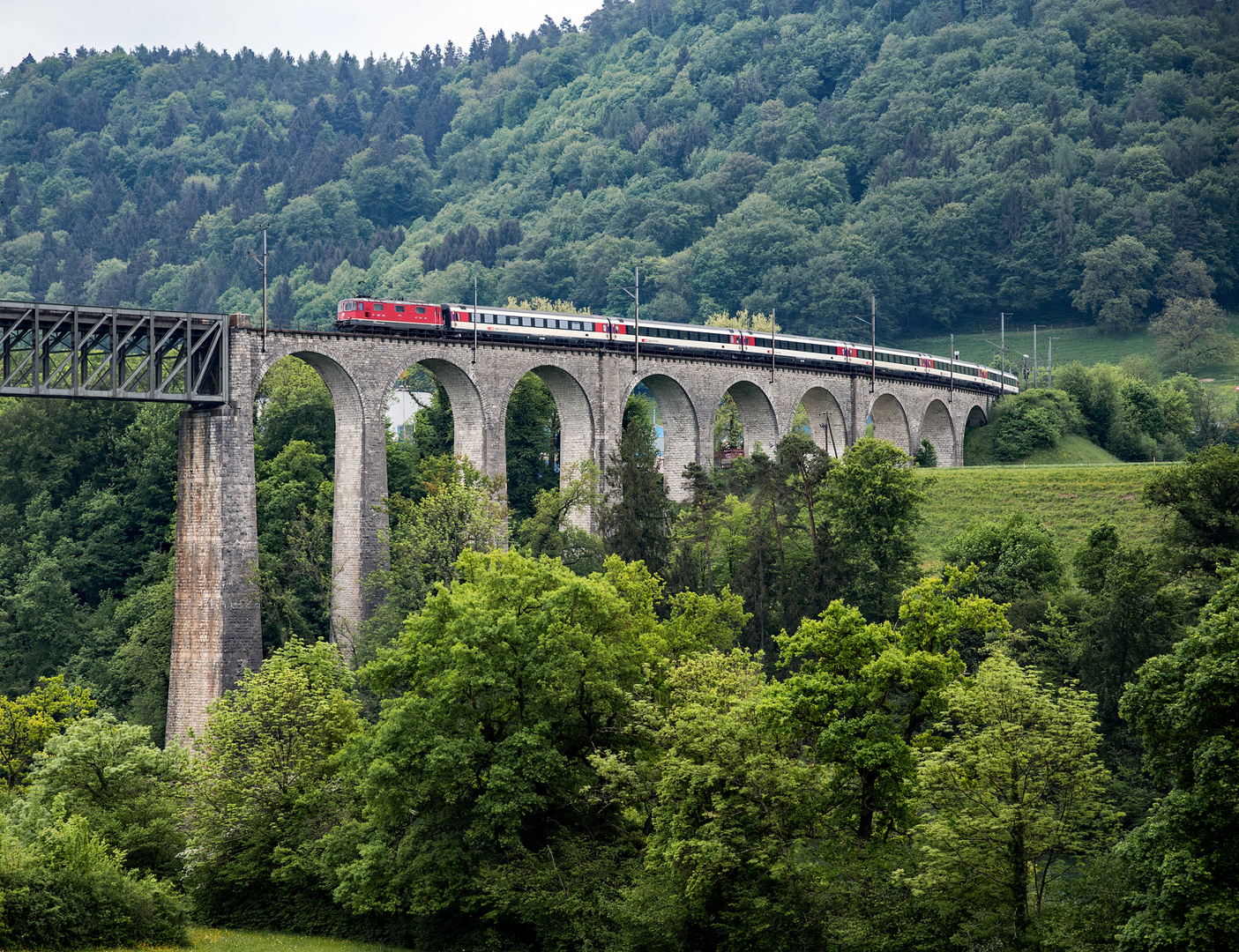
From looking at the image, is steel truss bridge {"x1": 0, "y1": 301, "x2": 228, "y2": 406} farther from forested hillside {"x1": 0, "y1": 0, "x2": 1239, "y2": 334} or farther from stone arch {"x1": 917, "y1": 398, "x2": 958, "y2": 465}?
forested hillside {"x1": 0, "y1": 0, "x2": 1239, "y2": 334}

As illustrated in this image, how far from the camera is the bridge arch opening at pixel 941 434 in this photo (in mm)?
107250

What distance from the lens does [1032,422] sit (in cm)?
10675

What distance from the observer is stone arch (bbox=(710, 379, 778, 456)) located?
273 ft

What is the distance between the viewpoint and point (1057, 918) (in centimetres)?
3034

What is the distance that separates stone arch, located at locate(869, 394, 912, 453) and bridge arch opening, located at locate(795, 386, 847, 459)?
7.44 meters

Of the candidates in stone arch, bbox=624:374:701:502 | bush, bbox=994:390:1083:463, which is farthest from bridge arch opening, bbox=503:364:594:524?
bush, bbox=994:390:1083:463

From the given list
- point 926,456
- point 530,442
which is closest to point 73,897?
point 530,442

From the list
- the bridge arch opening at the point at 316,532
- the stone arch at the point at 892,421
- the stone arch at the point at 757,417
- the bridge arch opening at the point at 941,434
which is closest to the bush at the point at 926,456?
the stone arch at the point at 892,421

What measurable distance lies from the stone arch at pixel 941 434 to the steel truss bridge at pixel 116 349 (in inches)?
2613

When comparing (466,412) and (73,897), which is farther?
(466,412)

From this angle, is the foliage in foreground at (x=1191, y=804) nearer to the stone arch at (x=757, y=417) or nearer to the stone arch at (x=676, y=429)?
the stone arch at (x=676, y=429)

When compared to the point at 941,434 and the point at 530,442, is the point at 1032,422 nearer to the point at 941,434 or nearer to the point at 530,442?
the point at 941,434

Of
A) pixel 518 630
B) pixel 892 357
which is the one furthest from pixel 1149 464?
pixel 518 630

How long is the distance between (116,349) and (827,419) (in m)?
53.2
